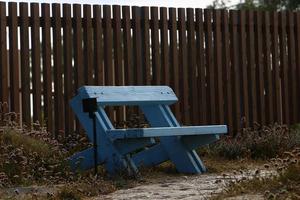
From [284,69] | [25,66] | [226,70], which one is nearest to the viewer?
[25,66]

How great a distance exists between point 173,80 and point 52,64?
1.84 meters

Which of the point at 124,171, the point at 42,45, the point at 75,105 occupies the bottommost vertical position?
the point at 124,171

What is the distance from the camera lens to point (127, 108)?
1038cm

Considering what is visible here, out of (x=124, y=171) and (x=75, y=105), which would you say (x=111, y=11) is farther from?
(x=124, y=171)

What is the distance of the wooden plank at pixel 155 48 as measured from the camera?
34.5 feet

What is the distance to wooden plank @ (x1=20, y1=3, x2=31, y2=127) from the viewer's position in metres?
9.52

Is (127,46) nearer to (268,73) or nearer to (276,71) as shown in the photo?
(268,73)

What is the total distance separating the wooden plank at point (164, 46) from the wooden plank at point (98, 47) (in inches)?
39.2

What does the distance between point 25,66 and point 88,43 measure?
967 mm

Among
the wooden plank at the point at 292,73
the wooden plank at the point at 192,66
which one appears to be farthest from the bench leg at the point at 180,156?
the wooden plank at the point at 292,73

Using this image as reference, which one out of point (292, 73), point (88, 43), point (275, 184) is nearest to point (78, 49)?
point (88, 43)

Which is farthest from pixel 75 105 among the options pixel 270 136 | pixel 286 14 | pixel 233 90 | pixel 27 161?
pixel 286 14

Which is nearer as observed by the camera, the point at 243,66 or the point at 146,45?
the point at 146,45

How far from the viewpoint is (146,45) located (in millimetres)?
10477
